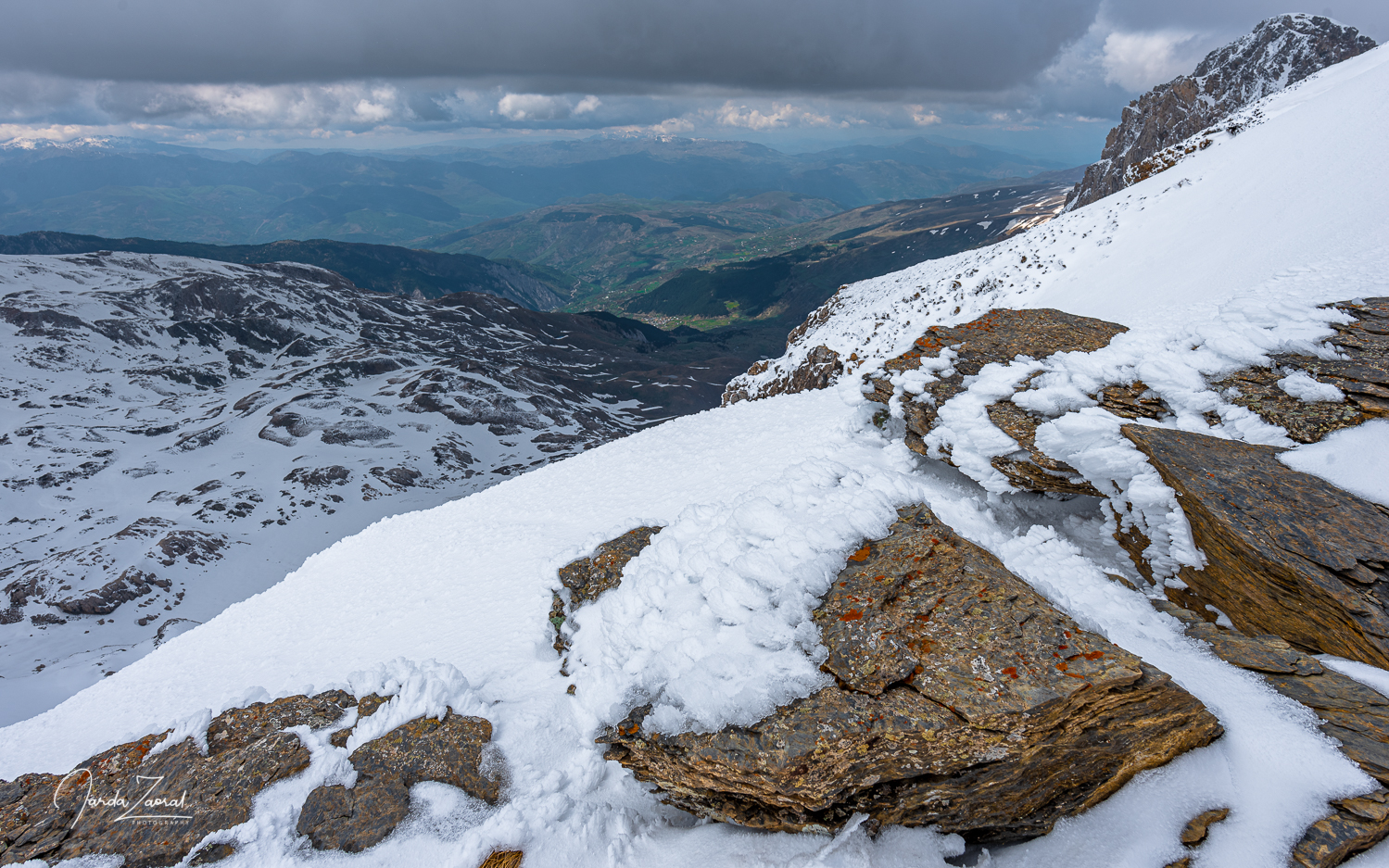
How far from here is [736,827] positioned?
6738 mm

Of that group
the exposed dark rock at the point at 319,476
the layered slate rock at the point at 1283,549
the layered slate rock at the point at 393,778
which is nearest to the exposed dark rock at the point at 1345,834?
the layered slate rock at the point at 1283,549

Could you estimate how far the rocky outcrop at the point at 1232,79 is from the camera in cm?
7050

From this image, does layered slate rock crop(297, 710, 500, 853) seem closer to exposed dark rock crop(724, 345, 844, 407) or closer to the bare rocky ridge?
the bare rocky ridge

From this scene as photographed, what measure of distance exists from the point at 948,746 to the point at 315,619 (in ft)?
58.8

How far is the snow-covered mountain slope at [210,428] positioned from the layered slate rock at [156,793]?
66.9 m

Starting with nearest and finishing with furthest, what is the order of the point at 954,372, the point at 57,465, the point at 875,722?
the point at 875,722
the point at 954,372
the point at 57,465

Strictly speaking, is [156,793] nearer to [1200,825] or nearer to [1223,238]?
[1200,825]

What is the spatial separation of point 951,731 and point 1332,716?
147 inches

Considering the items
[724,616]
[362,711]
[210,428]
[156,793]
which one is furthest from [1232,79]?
[210,428]

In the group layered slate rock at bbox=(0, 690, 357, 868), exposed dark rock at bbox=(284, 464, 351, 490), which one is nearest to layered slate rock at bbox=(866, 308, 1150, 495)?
layered slate rock at bbox=(0, 690, 357, 868)

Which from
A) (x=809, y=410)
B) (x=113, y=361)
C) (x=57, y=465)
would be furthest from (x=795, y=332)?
(x=113, y=361)

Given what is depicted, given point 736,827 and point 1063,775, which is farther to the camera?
point 736,827

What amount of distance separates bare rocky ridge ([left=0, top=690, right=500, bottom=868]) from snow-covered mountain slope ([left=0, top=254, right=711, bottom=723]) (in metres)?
67.1

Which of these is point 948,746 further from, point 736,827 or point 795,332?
point 795,332
